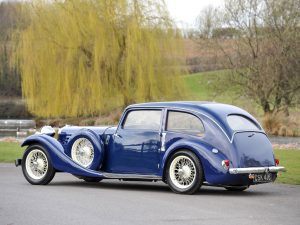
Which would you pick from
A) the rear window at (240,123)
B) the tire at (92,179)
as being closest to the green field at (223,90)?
the tire at (92,179)

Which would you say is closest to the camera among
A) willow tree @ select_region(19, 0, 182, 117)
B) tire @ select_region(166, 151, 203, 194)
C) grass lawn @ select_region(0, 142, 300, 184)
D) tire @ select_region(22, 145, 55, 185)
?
tire @ select_region(166, 151, 203, 194)

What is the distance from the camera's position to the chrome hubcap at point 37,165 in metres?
14.0

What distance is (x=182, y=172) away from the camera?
12312 mm

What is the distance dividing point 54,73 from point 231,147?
Result: 1025 inches

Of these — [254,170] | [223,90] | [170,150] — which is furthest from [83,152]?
[223,90]

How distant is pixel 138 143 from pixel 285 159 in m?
8.19

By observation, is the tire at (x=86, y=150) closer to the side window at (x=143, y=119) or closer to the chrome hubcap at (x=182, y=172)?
the side window at (x=143, y=119)

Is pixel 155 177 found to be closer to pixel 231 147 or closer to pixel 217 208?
pixel 231 147

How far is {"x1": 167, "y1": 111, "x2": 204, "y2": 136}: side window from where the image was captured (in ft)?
41.2

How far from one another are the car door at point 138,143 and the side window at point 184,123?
0.21m

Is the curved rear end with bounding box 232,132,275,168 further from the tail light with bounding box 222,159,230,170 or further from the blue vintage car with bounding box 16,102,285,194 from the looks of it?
the tail light with bounding box 222,159,230,170

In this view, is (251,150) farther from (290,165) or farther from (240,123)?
(290,165)

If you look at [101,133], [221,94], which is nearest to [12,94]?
[221,94]

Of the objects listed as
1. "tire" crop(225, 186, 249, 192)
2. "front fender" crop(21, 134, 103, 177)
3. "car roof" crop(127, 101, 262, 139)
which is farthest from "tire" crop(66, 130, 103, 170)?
"tire" crop(225, 186, 249, 192)
